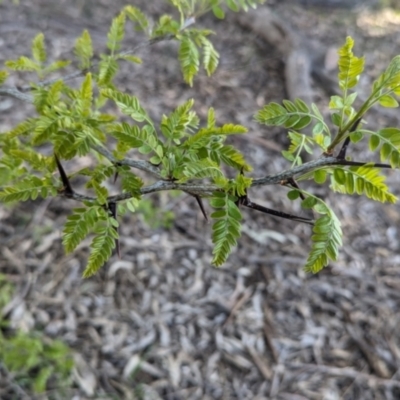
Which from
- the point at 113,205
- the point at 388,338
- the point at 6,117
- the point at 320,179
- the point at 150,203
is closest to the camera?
the point at 320,179

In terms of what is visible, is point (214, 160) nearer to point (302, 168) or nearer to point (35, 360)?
point (302, 168)

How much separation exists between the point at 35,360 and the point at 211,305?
1.02 m

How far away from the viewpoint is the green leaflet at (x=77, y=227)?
2.72ft


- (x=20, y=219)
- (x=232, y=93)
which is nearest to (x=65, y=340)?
(x=20, y=219)

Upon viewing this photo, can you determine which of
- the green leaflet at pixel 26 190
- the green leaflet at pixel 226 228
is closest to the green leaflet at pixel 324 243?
the green leaflet at pixel 226 228

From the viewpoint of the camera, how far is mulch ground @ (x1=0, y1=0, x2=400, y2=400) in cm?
254

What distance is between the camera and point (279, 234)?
329cm

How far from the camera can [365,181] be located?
73 cm

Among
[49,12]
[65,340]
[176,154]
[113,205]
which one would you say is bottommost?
[65,340]

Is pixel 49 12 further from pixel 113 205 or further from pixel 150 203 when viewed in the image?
pixel 113 205

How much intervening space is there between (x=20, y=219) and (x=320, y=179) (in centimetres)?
253

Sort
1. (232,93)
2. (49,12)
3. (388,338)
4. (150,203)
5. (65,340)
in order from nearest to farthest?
(65,340) < (388,338) < (150,203) < (232,93) < (49,12)

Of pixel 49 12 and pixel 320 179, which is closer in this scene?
pixel 320 179

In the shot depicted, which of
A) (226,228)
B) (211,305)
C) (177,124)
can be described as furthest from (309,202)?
(211,305)
